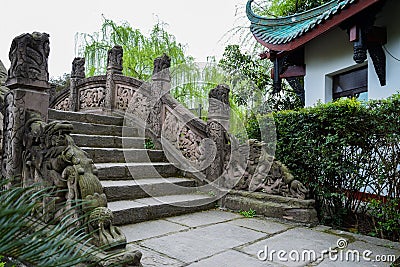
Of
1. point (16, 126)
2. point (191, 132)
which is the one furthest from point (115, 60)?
point (16, 126)

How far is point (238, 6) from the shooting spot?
9203 mm

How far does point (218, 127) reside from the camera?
14.4 ft

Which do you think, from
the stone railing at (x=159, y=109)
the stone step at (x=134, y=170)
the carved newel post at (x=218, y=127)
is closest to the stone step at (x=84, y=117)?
the stone railing at (x=159, y=109)

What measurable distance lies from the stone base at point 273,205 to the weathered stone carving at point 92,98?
138 inches

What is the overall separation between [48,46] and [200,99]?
464 centimetres

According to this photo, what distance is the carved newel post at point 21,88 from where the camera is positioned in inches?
107

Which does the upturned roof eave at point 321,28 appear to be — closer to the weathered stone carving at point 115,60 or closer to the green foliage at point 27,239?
the weathered stone carving at point 115,60

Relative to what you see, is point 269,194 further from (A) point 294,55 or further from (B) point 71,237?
(A) point 294,55

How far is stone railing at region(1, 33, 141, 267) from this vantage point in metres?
2.35

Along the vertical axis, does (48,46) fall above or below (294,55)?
below

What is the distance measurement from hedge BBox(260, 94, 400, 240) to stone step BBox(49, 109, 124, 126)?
2.99 m

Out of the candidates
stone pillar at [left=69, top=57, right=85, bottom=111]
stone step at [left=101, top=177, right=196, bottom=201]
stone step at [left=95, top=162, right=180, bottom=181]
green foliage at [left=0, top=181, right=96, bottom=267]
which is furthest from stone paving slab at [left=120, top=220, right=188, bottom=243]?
stone pillar at [left=69, top=57, right=85, bottom=111]

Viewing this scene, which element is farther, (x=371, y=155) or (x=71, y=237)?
(x=371, y=155)

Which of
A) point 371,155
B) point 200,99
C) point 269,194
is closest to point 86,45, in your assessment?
point 200,99
